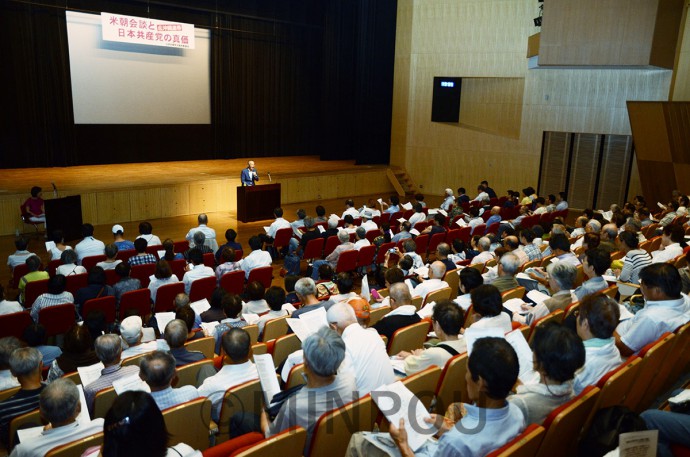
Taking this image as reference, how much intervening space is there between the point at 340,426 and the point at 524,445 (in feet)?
2.65

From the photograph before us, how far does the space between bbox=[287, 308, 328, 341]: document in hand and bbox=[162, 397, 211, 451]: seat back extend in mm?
841

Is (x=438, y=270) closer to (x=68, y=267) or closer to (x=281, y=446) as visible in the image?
(x=281, y=446)

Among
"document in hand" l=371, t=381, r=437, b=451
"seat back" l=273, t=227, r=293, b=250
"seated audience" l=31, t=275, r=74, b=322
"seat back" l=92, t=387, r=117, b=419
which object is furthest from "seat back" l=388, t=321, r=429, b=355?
"seat back" l=273, t=227, r=293, b=250

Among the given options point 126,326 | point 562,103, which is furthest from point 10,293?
point 562,103

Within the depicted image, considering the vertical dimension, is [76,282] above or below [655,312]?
below

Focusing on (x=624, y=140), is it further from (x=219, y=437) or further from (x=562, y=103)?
(x=219, y=437)

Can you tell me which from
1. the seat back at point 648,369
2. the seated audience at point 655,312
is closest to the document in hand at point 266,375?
the seat back at point 648,369

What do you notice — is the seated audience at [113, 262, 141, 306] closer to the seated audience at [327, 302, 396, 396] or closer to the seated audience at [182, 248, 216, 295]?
the seated audience at [182, 248, 216, 295]

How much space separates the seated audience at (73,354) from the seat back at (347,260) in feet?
13.6

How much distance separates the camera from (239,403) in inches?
119

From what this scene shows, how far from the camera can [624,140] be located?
1403 centimetres

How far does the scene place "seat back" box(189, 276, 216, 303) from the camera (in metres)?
6.06

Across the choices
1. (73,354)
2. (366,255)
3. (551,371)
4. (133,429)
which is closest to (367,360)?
(551,371)

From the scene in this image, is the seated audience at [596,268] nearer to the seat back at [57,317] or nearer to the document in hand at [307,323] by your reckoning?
the document in hand at [307,323]
